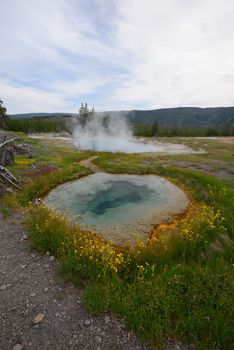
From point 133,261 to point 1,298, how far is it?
10.9ft

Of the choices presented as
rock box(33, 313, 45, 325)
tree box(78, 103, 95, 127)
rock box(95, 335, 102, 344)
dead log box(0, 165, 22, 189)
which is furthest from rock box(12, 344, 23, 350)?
tree box(78, 103, 95, 127)

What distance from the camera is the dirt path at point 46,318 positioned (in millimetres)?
→ 4055

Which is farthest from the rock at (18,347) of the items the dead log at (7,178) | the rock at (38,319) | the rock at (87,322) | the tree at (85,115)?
the tree at (85,115)

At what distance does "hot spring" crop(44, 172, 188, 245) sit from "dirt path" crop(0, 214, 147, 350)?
2.91m

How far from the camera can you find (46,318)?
4.46 meters

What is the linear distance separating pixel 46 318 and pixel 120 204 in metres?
7.30

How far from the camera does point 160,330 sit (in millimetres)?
4195

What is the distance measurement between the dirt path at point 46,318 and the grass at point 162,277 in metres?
0.26

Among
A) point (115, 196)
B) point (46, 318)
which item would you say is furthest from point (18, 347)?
point (115, 196)

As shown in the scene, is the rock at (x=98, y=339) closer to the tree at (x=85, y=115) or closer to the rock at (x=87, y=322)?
the rock at (x=87, y=322)

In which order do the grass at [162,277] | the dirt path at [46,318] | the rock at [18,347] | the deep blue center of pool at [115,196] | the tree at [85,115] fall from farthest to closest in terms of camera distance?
the tree at [85,115]
the deep blue center of pool at [115,196]
the grass at [162,277]
the dirt path at [46,318]
the rock at [18,347]

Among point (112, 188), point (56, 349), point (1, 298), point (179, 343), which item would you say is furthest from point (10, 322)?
point (112, 188)

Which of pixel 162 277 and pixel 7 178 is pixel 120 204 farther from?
pixel 7 178

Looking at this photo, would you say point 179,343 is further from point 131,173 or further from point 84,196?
→ point 131,173
